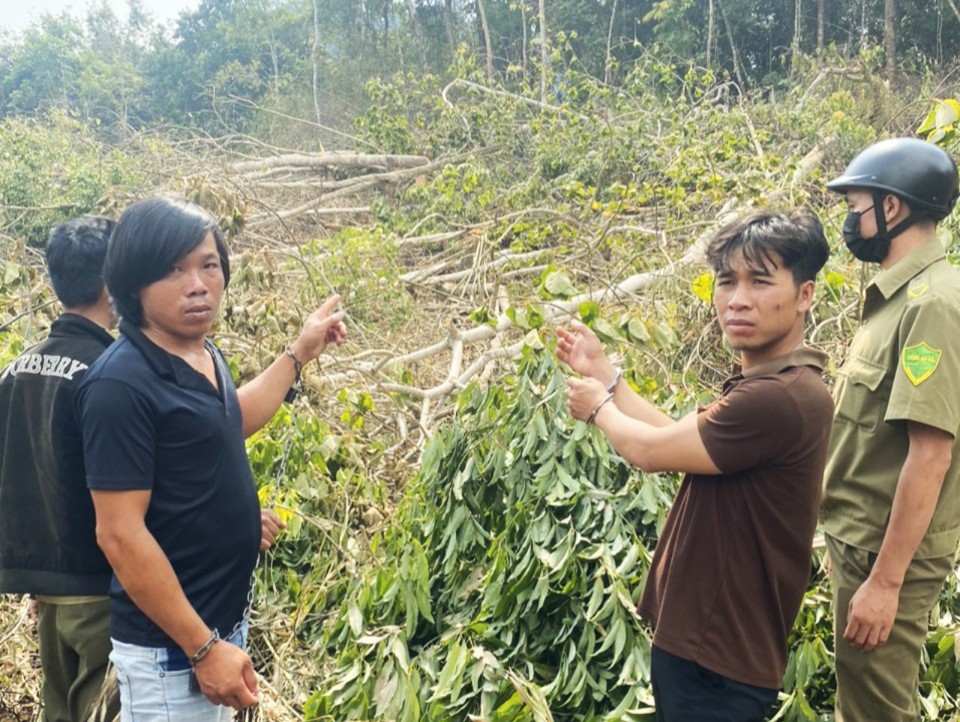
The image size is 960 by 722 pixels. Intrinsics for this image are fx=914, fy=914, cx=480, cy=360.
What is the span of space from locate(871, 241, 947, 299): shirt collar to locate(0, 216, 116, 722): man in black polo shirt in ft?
6.00

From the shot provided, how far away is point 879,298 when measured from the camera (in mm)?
2135

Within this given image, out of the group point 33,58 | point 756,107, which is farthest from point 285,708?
point 33,58

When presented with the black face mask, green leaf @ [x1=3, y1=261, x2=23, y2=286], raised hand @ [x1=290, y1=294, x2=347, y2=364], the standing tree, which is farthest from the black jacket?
the standing tree

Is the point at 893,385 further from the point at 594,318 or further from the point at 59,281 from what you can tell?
the point at 59,281

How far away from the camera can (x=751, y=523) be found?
1691 mm

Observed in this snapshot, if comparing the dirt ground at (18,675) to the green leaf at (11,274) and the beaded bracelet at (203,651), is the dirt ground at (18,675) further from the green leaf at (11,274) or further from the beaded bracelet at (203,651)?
the beaded bracelet at (203,651)

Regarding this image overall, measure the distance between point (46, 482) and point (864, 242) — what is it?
6.51ft

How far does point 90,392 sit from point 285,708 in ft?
5.23

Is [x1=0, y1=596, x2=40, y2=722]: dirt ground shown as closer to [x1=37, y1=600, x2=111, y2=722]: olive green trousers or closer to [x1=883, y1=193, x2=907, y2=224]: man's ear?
[x1=37, y1=600, x2=111, y2=722]: olive green trousers

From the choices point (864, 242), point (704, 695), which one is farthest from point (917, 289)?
point (704, 695)

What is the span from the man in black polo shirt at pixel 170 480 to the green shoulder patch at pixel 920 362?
139 centimetres

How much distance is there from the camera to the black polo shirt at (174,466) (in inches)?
62.9

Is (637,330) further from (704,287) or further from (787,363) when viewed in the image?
(787,363)

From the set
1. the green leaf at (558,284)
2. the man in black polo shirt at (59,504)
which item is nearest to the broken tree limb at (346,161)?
the green leaf at (558,284)
